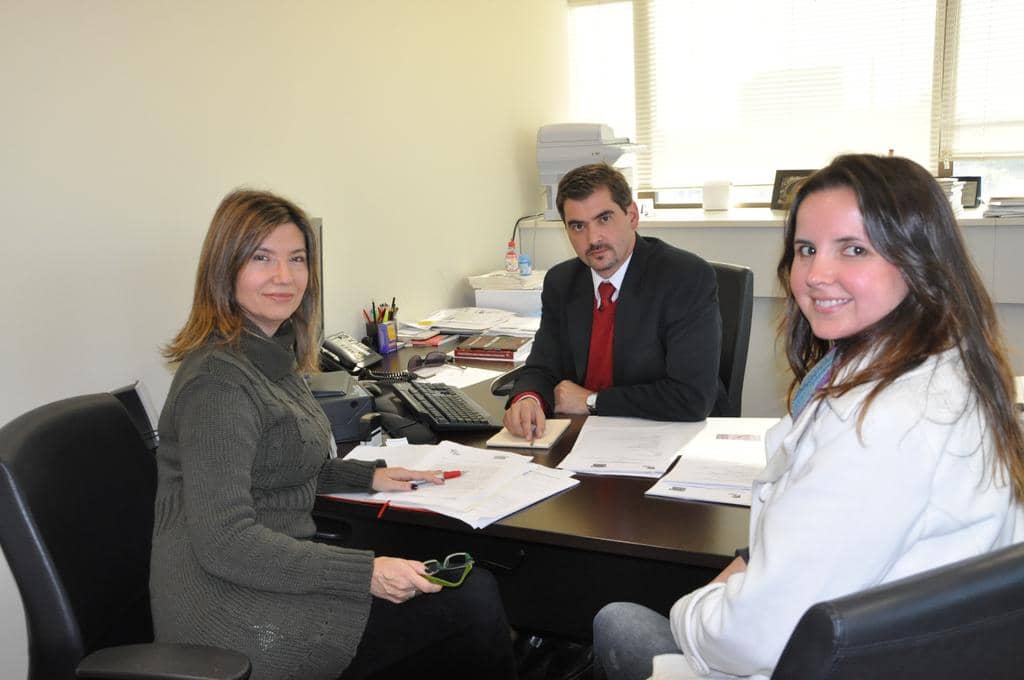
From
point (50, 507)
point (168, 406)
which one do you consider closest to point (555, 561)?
point (168, 406)

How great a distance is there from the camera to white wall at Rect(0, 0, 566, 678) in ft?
5.89

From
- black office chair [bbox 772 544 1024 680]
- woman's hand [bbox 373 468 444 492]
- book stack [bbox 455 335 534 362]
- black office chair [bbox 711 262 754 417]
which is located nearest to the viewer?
black office chair [bbox 772 544 1024 680]

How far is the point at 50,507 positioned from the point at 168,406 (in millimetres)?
266

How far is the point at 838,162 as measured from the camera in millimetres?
1110

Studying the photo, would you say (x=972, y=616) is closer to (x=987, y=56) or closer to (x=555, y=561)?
(x=555, y=561)

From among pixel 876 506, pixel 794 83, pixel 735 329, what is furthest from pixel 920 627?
pixel 794 83

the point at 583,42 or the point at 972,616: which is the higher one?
the point at 583,42

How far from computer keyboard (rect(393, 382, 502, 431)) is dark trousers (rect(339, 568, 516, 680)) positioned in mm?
440

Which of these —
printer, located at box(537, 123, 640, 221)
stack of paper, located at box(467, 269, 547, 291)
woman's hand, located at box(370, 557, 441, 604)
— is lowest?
woman's hand, located at box(370, 557, 441, 604)

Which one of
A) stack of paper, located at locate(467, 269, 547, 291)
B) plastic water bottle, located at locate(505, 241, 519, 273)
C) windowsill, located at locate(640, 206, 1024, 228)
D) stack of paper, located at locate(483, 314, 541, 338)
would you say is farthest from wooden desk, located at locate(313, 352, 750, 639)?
windowsill, located at locate(640, 206, 1024, 228)

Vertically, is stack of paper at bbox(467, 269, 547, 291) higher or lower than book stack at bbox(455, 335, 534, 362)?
higher

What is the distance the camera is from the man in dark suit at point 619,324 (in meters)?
2.02

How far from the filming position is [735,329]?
2.41 metres

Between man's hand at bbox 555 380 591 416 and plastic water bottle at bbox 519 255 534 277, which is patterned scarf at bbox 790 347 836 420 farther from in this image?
plastic water bottle at bbox 519 255 534 277
